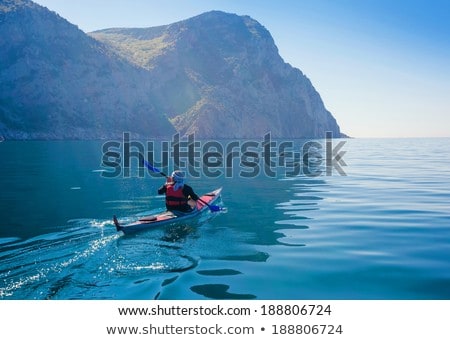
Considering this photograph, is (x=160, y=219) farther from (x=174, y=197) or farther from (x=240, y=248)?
(x=240, y=248)

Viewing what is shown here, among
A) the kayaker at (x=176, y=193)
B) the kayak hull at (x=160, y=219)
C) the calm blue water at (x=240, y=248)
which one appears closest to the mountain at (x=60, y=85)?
the calm blue water at (x=240, y=248)

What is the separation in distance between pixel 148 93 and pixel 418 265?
184198mm

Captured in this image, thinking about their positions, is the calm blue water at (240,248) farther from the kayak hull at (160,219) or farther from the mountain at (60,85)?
the mountain at (60,85)

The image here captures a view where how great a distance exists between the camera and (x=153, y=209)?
18984 millimetres

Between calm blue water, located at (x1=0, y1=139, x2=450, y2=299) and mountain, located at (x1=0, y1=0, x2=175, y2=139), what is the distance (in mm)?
116460

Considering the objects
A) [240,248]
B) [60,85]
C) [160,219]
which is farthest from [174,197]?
[60,85]

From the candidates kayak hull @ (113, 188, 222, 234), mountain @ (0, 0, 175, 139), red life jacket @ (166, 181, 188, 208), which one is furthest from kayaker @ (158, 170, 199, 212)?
mountain @ (0, 0, 175, 139)

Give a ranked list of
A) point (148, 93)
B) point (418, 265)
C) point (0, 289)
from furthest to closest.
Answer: point (148, 93) < point (418, 265) < point (0, 289)

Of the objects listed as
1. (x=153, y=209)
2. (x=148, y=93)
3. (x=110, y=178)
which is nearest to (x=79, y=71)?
(x=148, y=93)

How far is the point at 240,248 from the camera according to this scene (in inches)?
476

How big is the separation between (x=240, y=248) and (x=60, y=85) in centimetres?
15217

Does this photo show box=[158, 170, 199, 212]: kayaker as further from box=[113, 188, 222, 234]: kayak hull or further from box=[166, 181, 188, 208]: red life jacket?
box=[113, 188, 222, 234]: kayak hull

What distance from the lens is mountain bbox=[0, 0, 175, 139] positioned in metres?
131

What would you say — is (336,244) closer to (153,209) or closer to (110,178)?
(153,209)
